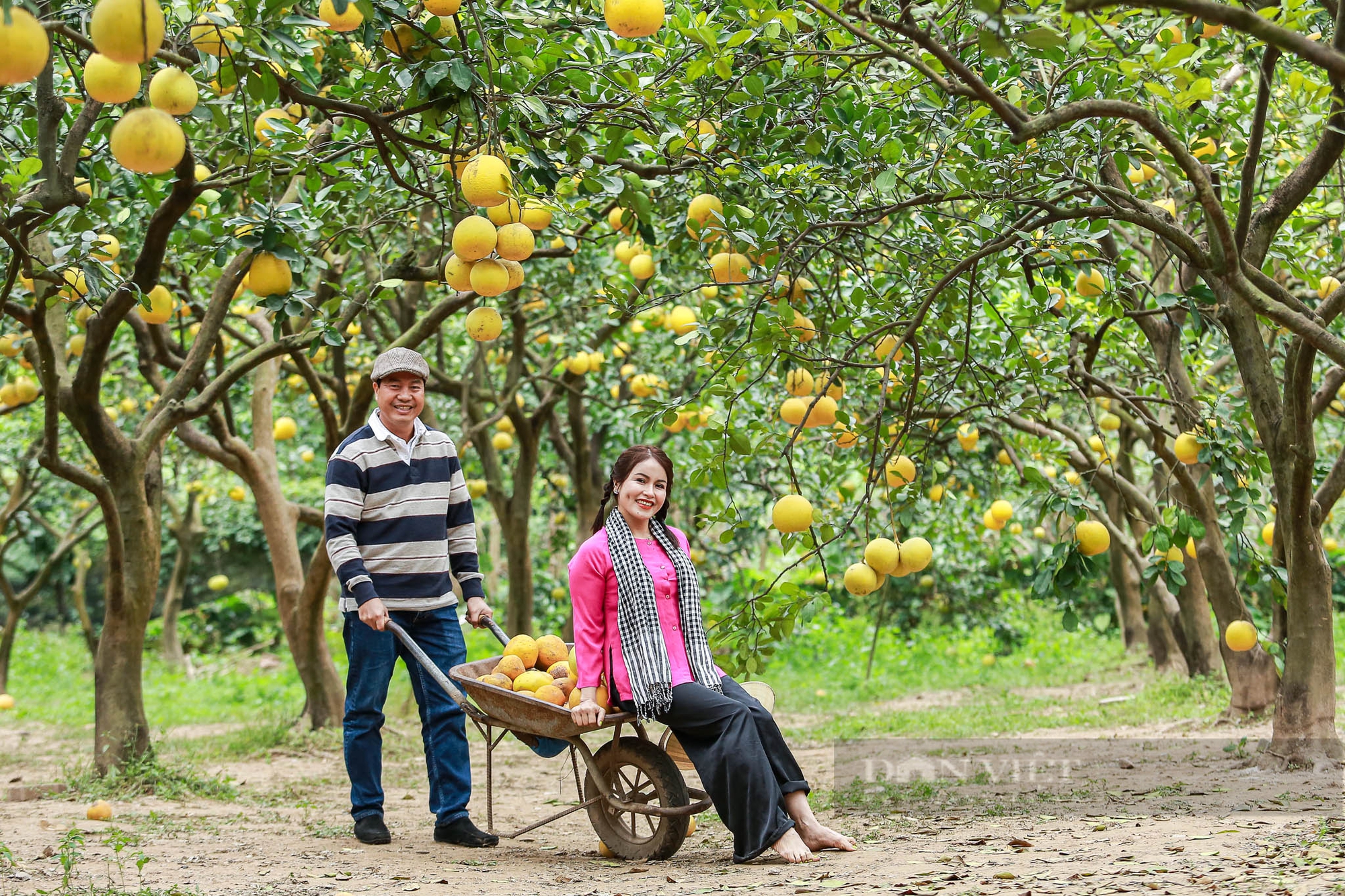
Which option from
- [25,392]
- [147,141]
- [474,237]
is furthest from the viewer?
[25,392]

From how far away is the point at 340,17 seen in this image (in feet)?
A: 9.04

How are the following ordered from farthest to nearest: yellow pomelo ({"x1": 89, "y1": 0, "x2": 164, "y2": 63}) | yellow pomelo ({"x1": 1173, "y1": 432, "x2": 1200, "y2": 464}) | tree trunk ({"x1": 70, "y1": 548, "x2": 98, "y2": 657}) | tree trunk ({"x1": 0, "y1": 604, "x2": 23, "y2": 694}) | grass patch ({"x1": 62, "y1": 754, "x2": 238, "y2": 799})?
1. tree trunk ({"x1": 70, "y1": 548, "x2": 98, "y2": 657})
2. tree trunk ({"x1": 0, "y1": 604, "x2": 23, "y2": 694})
3. grass patch ({"x1": 62, "y1": 754, "x2": 238, "y2": 799})
4. yellow pomelo ({"x1": 1173, "y1": 432, "x2": 1200, "y2": 464})
5. yellow pomelo ({"x1": 89, "y1": 0, "x2": 164, "y2": 63})

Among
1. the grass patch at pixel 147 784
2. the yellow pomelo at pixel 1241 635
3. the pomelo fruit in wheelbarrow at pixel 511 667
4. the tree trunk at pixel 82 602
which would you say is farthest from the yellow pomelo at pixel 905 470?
the tree trunk at pixel 82 602

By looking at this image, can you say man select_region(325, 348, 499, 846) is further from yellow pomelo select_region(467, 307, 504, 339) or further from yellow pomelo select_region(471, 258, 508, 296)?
yellow pomelo select_region(471, 258, 508, 296)

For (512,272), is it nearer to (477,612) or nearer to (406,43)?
(406,43)

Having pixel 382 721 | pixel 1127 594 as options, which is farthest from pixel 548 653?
pixel 1127 594

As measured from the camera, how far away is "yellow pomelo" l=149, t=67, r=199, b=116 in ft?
8.71

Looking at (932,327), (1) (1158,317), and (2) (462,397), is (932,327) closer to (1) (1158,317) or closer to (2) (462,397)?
(1) (1158,317)

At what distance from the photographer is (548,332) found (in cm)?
922

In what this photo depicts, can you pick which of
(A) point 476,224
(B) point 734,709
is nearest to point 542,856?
(B) point 734,709

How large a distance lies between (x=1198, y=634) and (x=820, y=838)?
513 cm

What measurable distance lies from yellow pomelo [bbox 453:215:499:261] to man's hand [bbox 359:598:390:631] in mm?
1433

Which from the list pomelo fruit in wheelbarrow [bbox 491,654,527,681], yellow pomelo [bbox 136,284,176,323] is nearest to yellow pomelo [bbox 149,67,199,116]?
pomelo fruit in wheelbarrow [bbox 491,654,527,681]

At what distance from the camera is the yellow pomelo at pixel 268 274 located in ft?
11.5
